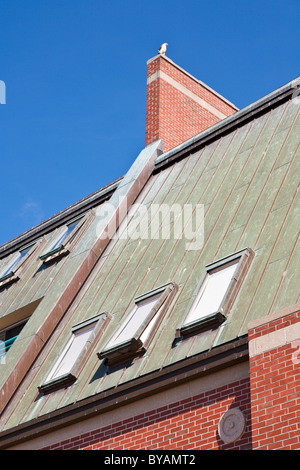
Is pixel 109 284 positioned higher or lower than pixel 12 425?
higher

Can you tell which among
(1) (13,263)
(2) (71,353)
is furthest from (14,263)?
(2) (71,353)

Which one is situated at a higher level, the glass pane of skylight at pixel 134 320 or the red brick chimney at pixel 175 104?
the red brick chimney at pixel 175 104

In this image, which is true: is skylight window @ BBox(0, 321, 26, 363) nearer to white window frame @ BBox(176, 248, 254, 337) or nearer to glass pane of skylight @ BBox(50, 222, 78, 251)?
glass pane of skylight @ BBox(50, 222, 78, 251)

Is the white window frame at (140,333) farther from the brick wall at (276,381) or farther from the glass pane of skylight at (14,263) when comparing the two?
the glass pane of skylight at (14,263)

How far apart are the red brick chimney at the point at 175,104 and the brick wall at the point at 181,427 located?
1199cm

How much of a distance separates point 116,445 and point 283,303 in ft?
10.4

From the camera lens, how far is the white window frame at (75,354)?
42.4 ft

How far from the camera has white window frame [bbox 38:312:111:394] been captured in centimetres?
1294

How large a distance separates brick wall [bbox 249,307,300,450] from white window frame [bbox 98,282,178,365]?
97.3 inches

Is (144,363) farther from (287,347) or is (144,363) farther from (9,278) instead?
(9,278)

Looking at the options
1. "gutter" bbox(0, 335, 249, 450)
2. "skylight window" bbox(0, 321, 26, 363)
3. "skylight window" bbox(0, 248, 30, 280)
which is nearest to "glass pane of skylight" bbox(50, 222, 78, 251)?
"skylight window" bbox(0, 248, 30, 280)

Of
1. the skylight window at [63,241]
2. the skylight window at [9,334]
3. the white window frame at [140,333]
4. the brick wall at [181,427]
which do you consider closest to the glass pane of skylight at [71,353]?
the white window frame at [140,333]
